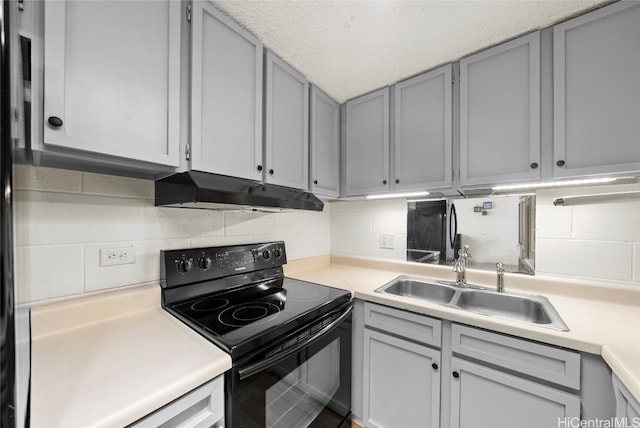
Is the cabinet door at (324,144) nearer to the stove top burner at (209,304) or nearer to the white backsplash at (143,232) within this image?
the white backsplash at (143,232)

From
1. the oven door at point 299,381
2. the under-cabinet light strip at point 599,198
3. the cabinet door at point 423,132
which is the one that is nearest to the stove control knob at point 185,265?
the oven door at point 299,381

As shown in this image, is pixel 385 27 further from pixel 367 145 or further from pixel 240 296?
pixel 240 296

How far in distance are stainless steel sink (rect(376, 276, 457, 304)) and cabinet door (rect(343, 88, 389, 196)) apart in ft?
2.22

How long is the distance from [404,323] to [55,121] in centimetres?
162

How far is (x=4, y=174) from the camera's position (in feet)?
1.17

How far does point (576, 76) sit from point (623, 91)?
18cm

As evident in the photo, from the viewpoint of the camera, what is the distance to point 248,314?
1.13 m

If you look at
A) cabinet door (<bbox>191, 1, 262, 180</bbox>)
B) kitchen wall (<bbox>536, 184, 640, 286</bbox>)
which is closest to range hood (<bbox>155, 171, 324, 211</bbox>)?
cabinet door (<bbox>191, 1, 262, 180</bbox>)

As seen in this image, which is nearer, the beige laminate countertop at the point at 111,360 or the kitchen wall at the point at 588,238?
the beige laminate countertop at the point at 111,360

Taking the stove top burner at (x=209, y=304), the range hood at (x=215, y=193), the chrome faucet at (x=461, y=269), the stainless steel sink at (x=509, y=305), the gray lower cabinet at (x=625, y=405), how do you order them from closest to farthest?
the gray lower cabinet at (x=625, y=405)
the range hood at (x=215, y=193)
the stove top burner at (x=209, y=304)
the stainless steel sink at (x=509, y=305)
the chrome faucet at (x=461, y=269)

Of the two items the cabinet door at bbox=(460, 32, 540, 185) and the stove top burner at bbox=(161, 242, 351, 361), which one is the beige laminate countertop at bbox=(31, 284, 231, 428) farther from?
the cabinet door at bbox=(460, 32, 540, 185)

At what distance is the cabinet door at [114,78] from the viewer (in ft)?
2.44

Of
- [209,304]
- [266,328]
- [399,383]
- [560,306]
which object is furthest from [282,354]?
[560,306]

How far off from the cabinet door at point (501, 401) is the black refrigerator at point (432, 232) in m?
0.81
